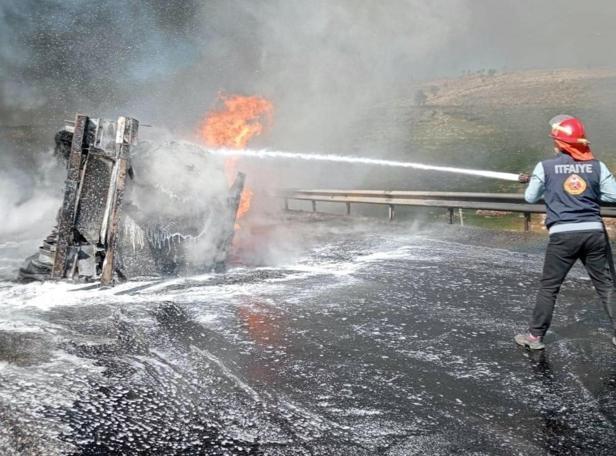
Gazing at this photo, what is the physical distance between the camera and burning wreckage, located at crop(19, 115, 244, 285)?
21.7ft

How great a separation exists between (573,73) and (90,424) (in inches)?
2392

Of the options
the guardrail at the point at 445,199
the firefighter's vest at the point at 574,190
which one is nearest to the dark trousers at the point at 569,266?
the firefighter's vest at the point at 574,190

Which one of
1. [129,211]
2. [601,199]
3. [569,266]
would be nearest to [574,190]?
[601,199]

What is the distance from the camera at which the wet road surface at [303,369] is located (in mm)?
2996

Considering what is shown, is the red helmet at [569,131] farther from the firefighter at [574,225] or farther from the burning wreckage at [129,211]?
the burning wreckage at [129,211]

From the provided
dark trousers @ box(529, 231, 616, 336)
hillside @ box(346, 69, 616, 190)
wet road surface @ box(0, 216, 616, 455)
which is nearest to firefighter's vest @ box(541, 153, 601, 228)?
dark trousers @ box(529, 231, 616, 336)

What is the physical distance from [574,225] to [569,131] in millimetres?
818

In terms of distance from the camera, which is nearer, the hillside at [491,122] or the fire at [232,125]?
the fire at [232,125]

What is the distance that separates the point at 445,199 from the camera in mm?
12648

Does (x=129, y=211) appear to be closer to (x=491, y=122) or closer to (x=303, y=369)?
(x=303, y=369)

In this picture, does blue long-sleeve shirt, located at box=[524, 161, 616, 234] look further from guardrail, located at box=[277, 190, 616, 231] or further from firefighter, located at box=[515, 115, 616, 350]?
guardrail, located at box=[277, 190, 616, 231]

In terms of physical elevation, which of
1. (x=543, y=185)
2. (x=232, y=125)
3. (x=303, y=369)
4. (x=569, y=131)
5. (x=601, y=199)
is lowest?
(x=303, y=369)

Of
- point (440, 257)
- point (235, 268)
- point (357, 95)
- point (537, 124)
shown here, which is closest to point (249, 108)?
point (235, 268)

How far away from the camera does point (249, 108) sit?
1107 cm
